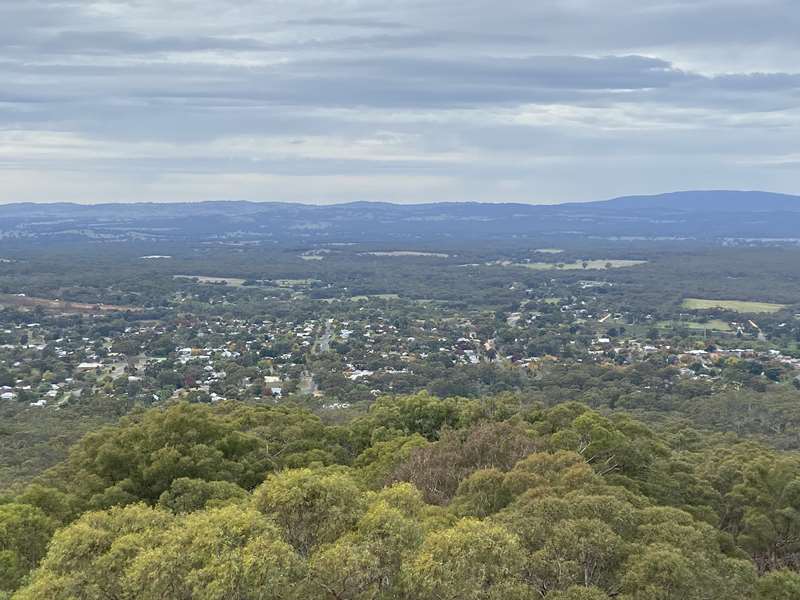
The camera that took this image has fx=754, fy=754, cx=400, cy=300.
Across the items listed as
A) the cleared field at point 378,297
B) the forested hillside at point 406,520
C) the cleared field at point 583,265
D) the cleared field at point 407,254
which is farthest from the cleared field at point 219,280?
the forested hillside at point 406,520

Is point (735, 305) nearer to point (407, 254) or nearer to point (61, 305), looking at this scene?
point (407, 254)

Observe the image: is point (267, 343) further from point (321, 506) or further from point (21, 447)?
point (321, 506)

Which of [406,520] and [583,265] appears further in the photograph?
[583,265]

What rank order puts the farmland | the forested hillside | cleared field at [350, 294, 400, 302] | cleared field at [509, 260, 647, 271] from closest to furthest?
the forested hillside < cleared field at [350, 294, 400, 302] < cleared field at [509, 260, 647, 271] < the farmland

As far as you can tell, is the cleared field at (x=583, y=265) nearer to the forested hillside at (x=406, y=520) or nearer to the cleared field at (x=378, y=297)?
the cleared field at (x=378, y=297)

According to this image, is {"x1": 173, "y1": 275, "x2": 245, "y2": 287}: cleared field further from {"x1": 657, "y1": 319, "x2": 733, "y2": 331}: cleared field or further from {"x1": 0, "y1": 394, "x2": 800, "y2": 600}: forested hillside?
{"x1": 0, "y1": 394, "x2": 800, "y2": 600}: forested hillside

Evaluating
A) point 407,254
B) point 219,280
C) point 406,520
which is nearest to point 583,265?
point 407,254

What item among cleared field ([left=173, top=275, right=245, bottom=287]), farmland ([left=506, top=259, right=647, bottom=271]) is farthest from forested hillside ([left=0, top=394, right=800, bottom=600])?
farmland ([left=506, top=259, right=647, bottom=271])
